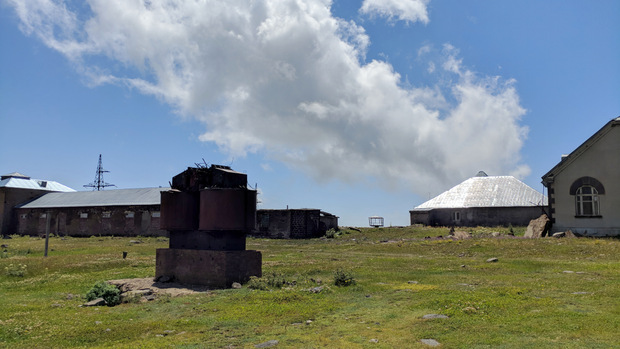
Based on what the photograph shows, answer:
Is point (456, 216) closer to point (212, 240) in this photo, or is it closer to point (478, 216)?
point (478, 216)

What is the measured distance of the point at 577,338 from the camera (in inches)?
250

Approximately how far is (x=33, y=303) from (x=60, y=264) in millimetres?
7443

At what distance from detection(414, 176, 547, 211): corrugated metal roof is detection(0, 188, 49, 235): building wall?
5281cm

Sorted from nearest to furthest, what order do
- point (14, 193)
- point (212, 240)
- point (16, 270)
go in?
point (212, 240) < point (16, 270) < point (14, 193)

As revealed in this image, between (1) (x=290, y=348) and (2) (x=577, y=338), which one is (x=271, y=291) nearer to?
(1) (x=290, y=348)

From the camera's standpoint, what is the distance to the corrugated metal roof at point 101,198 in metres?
51.7

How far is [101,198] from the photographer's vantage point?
55719mm

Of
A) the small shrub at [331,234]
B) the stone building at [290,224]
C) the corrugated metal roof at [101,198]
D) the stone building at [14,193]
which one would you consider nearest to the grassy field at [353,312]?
the small shrub at [331,234]

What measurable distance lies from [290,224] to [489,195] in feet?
77.8

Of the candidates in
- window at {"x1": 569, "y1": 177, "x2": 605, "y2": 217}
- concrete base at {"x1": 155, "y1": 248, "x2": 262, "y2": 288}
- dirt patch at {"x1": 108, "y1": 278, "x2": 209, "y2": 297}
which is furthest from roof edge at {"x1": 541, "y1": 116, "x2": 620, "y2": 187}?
dirt patch at {"x1": 108, "y1": 278, "x2": 209, "y2": 297}

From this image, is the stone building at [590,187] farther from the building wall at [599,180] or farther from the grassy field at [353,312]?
the grassy field at [353,312]

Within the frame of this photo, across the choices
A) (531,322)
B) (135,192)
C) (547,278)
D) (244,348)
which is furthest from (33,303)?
(135,192)

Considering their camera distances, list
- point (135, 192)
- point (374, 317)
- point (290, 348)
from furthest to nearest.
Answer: point (135, 192), point (374, 317), point (290, 348)

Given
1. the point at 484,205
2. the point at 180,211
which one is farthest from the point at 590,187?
the point at 180,211
